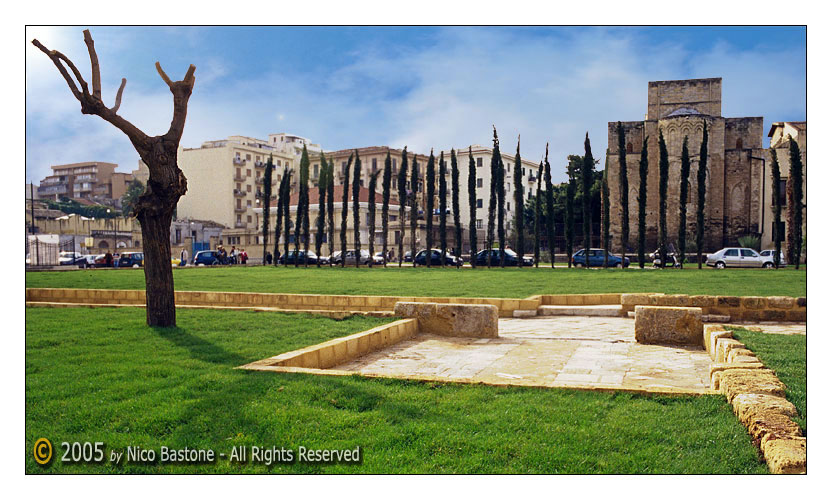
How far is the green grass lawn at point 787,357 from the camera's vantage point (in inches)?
203

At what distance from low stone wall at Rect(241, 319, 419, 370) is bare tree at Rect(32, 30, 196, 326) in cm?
298

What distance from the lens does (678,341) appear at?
9844mm

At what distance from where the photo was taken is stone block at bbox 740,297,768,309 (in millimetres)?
11838

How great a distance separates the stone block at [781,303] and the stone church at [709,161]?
123ft

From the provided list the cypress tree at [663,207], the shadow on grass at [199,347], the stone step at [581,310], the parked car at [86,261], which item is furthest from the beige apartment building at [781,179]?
the parked car at [86,261]

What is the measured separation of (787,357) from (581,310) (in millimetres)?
7312

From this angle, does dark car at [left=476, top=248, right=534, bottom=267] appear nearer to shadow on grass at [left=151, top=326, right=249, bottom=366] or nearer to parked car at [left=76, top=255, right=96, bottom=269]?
parked car at [left=76, top=255, right=96, bottom=269]

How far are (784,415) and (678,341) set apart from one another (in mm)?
5737

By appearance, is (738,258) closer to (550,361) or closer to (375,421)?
(550,361)

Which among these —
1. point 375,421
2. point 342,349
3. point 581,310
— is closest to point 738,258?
point 581,310

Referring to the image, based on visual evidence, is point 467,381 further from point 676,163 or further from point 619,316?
point 676,163

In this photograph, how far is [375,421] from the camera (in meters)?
4.68

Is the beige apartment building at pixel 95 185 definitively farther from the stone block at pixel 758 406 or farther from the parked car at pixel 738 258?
the stone block at pixel 758 406

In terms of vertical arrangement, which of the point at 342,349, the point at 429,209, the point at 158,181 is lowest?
the point at 342,349
